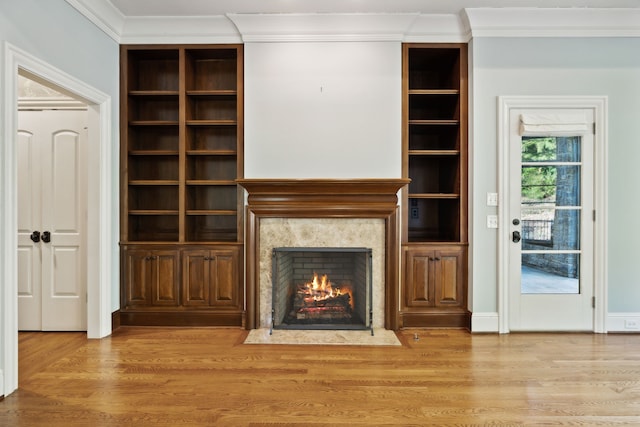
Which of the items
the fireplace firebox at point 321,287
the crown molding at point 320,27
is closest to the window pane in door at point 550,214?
the fireplace firebox at point 321,287

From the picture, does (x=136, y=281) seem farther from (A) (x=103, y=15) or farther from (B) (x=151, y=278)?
(A) (x=103, y=15)

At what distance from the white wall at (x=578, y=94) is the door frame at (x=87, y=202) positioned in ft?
11.3

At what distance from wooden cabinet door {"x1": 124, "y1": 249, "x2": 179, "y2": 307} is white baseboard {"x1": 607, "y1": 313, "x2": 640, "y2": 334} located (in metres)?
4.14

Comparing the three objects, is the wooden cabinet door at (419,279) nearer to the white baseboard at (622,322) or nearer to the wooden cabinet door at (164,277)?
the white baseboard at (622,322)

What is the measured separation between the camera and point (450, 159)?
13.6 feet

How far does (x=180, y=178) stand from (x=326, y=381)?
238 centimetres

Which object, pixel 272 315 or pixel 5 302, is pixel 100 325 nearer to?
pixel 5 302

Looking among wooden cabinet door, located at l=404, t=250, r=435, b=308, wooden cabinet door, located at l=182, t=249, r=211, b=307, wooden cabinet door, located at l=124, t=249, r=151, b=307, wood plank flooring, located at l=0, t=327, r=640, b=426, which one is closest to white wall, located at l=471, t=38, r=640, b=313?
wooden cabinet door, located at l=404, t=250, r=435, b=308

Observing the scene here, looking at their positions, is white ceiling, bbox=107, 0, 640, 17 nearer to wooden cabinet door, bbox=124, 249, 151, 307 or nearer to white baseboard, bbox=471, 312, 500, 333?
wooden cabinet door, bbox=124, 249, 151, 307

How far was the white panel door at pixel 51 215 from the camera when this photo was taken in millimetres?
3773

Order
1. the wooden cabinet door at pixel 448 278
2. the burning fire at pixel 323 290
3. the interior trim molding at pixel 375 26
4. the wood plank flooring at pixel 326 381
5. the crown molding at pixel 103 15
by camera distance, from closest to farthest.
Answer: the wood plank flooring at pixel 326 381 → the crown molding at pixel 103 15 → the interior trim molding at pixel 375 26 → the wooden cabinet door at pixel 448 278 → the burning fire at pixel 323 290

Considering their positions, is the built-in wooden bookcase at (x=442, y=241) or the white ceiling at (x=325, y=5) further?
the built-in wooden bookcase at (x=442, y=241)

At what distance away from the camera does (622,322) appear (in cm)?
378

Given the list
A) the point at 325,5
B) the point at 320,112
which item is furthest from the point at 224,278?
the point at 325,5
